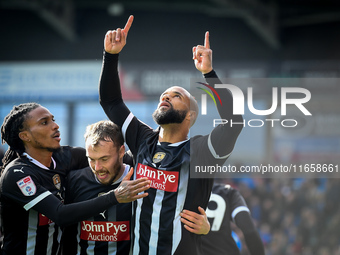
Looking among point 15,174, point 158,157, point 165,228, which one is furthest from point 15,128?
point 165,228

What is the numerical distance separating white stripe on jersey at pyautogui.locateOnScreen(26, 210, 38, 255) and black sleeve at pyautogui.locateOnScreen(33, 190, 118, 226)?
276 mm

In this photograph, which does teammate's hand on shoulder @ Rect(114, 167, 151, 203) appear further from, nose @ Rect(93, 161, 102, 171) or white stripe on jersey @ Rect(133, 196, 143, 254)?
nose @ Rect(93, 161, 102, 171)

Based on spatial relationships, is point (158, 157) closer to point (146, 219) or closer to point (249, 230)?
point (146, 219)

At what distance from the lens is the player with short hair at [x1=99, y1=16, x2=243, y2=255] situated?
3352mm

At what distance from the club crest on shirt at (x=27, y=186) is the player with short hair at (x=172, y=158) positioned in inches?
29.3

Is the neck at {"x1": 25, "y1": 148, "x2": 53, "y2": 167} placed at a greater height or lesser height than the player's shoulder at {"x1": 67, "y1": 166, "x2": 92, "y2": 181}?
greater

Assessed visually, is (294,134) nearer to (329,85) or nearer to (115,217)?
(329,85)

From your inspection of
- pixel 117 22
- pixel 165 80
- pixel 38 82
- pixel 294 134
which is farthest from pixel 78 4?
pixel 294 134

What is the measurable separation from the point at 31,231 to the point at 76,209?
21.9 inches

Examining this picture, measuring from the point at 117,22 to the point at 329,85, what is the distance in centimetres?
671

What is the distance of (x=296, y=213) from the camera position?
36.1 feet

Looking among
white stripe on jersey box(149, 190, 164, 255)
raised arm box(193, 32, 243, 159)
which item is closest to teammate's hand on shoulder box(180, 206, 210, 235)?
white stripe on jersey box(149, 190, 164, 255)

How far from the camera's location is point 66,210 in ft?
10.8

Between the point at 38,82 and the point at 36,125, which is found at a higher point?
the point at 38,82
